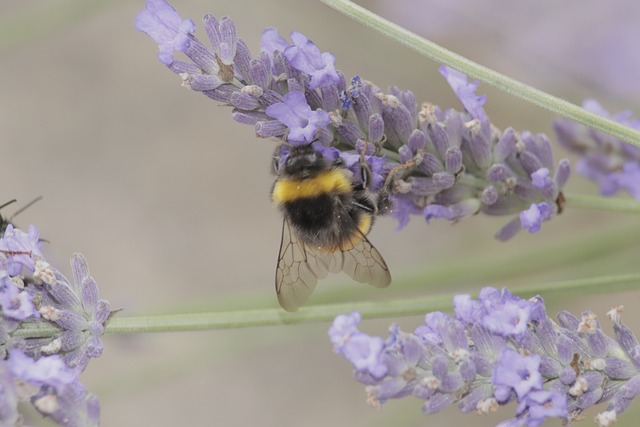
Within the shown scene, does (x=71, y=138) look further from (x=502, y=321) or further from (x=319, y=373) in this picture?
(x=502, y=321)

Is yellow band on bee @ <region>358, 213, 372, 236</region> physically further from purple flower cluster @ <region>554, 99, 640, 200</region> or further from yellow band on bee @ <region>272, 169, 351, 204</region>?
purple flower cluster @ <region>554, 99, 640, 200</region>

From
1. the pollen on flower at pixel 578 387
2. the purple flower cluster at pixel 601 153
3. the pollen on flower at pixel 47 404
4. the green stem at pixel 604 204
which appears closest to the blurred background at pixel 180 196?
the purple flower cluster at pixel 601 153

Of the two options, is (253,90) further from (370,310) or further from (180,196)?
(180,196)

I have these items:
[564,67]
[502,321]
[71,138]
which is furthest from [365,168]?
[71,138]

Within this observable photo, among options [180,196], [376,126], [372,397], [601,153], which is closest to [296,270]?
[376,126]

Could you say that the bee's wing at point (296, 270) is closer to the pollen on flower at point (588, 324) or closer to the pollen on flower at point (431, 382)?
the pollen on flower at point (431, 382)

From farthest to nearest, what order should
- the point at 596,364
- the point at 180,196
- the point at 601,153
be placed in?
the point at 180,196
the point at 601,153
the point at 596,364
